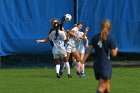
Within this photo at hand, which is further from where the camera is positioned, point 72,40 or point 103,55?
point 72,40

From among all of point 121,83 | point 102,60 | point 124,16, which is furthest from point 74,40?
point 102,60

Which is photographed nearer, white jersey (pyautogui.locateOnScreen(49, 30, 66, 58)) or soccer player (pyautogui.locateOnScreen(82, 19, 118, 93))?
soccer player (pyautogui.locateOnScreen(82, 19, 118, 93))

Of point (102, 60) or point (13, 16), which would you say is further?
point (13, 16)

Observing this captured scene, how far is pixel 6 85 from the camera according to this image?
1434 centimetres

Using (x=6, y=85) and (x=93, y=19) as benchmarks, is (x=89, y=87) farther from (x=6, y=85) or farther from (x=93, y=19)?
(x=93, y=19)

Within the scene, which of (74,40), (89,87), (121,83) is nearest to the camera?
(89,87)

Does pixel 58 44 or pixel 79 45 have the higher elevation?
pixel 58 44

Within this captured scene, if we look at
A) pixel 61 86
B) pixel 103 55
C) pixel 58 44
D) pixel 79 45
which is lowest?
pixel 79 45

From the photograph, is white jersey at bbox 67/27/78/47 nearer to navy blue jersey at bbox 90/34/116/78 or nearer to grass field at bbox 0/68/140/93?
grass field at bbox 0/68/140/93

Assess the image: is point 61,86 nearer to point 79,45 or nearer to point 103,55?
point 103,55

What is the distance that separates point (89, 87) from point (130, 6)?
9495mm

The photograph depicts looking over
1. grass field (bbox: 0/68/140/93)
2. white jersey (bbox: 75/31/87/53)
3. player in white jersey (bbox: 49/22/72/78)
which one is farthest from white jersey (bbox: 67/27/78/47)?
grass field (bbox: 0/68/140/93)

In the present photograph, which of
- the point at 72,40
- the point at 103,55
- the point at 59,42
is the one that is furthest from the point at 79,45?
the point at 103,55

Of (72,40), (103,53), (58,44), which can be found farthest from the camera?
(72,40)
